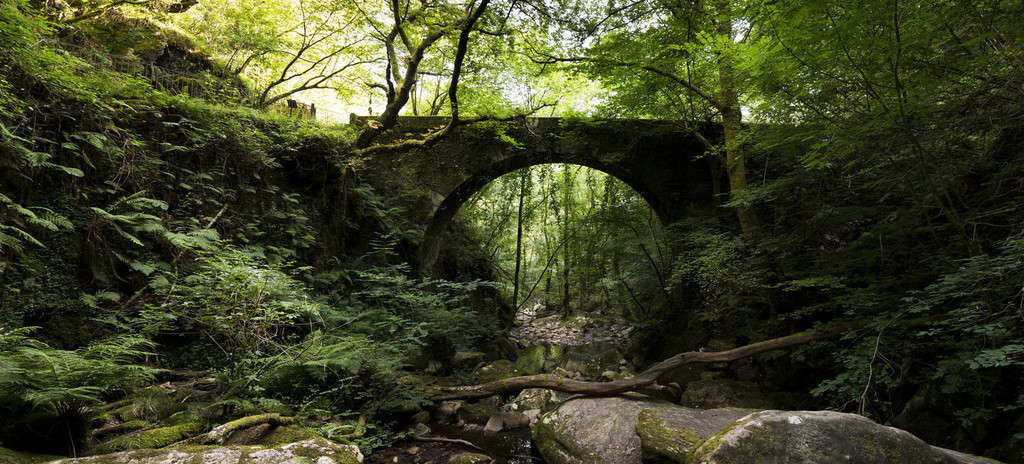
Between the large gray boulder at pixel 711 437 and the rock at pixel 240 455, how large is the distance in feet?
6.75

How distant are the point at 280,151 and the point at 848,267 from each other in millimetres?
8365

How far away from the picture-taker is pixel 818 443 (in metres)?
1.99

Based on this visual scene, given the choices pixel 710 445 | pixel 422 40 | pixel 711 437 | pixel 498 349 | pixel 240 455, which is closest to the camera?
pixel 240 455

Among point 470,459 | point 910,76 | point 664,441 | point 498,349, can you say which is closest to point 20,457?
point 470,459

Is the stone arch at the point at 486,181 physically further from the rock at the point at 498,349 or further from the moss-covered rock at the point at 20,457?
the moss-covered rock at the point at 20,457

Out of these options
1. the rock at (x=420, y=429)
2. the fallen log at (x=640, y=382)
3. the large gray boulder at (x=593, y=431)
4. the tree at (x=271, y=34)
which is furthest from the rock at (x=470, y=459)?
the tree at (x=271, y=34)

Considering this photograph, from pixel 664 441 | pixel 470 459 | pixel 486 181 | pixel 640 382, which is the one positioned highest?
pixel 486 181

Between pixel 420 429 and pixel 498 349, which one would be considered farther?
pixel 498 349

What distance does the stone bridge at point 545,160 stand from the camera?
8719mm

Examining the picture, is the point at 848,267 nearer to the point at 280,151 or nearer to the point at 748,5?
the point at 748,5

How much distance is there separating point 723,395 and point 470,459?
3609mm

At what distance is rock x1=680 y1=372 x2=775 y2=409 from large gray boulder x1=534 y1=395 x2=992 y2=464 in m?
1.57

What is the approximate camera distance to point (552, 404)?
17.1 ft

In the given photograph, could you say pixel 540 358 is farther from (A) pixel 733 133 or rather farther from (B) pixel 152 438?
A: (B) pixel 152 438
